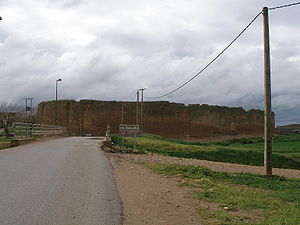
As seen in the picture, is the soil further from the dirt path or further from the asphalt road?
the asphalt road

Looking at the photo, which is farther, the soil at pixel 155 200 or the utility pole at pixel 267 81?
the utility pole at pixel 267 81

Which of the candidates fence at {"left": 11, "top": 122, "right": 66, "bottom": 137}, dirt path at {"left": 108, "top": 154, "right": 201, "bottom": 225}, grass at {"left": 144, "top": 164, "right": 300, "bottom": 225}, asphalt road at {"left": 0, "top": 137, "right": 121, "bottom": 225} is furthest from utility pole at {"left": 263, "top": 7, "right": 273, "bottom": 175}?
fence at {"left": 11, "top": 122, "right": 66, "bottom": 137}

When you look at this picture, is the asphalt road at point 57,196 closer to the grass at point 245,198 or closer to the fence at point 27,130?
the grass at point 245,198

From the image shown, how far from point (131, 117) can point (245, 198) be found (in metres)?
60.4

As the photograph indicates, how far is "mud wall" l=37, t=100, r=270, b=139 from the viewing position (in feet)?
228

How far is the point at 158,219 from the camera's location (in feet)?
23.1

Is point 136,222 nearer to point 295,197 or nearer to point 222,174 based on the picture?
point 295,197

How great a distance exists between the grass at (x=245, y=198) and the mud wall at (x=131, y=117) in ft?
178

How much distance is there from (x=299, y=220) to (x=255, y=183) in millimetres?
5939

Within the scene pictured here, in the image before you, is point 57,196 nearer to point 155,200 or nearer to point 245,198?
point 155,200

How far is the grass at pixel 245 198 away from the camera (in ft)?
→ 23.6

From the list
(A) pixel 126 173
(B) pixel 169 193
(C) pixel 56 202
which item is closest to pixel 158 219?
(C) pixel 56 202

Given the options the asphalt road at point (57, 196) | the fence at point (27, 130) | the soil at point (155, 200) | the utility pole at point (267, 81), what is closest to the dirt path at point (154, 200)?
the soil at point (155, 200)

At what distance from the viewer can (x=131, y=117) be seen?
69.6m
